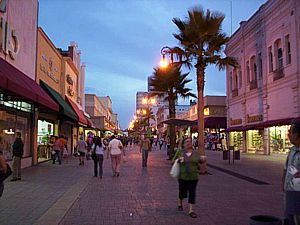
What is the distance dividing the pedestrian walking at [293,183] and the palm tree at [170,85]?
20844 millimetres

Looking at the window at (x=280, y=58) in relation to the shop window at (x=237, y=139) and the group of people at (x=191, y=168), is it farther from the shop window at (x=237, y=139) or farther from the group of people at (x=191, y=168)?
the group of people at (x=191, y=168)

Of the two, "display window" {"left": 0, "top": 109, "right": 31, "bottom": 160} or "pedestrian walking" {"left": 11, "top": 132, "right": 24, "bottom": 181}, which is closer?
"pedestrian walking" {"left": 11, "top": 132, "right": 24, "bottom": 181}

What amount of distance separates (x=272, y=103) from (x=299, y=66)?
541 cm

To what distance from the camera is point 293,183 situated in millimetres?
4676

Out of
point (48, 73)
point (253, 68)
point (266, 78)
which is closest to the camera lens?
point (48, 73)

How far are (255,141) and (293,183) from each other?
30.4 metres

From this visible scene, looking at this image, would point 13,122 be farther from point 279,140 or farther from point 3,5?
point 279,140

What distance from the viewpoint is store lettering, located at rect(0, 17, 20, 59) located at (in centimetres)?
1425

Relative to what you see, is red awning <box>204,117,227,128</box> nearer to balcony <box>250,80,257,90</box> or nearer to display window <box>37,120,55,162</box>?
balcony <box>250,80,257,90</box>

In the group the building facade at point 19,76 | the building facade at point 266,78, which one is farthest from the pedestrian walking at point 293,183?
the building facade at point 266,78

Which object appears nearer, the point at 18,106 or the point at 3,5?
the point at 3,5

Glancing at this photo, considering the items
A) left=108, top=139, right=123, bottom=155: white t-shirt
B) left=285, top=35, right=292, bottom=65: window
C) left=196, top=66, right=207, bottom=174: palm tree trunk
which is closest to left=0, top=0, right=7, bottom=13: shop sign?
left=108, top=139, right=123, bottom=155: white t-shirt

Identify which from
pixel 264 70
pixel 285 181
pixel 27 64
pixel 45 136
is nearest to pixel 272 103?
pixel 264 70

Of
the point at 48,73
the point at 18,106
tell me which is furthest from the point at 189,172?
the point at 48,73
